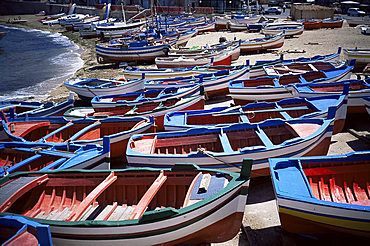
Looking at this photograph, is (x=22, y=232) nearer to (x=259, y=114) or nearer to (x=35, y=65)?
(x=259, y=114)

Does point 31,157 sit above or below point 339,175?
below

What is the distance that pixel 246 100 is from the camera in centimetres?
1390

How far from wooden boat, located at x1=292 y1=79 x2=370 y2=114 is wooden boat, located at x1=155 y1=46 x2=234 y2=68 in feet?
27.7

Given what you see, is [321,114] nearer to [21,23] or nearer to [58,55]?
[58,55]

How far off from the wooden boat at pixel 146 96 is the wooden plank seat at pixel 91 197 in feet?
22.5

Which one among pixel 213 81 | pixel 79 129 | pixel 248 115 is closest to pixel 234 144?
pixel 248 115

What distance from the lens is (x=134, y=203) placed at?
7094 millimetres

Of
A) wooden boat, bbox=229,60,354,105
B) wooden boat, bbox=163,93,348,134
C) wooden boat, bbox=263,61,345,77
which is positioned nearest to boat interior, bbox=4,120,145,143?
wooden boat, bbox=163,93,348,134

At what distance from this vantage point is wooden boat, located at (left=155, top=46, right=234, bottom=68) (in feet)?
67.9

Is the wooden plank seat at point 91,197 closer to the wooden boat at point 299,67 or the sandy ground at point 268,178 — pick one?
the sandy ground at point 268,178

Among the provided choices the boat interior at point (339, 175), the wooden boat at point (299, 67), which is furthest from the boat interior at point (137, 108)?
the boat interior at point (339, 175)

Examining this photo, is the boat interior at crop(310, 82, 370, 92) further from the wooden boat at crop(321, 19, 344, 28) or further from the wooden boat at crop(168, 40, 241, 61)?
the wooden boat at crop(321, 19, 344, 28)

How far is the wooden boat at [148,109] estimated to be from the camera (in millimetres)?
12469

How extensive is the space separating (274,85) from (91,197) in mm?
10426
